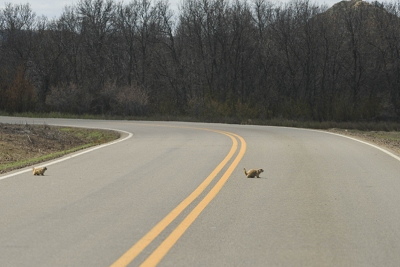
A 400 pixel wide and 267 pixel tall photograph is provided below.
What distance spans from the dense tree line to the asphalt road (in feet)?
108

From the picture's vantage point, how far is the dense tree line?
4694cm

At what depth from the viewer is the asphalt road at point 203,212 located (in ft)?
19.7

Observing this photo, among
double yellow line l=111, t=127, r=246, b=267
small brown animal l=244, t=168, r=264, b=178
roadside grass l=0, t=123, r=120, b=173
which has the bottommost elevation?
roadside grass l=0, t=123, r=120, b=173

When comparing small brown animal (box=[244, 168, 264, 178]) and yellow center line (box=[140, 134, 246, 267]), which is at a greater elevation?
small brown animal (box=[244, 168, 264, 178])

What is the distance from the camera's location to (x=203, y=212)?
8.13 metres

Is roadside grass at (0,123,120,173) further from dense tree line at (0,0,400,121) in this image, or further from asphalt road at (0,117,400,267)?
dense tree line at (0,0,400,121)

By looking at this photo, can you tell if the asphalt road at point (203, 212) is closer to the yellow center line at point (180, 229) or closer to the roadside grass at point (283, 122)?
the yellow center line at point (180, 229)

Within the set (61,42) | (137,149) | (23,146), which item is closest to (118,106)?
(61,42)

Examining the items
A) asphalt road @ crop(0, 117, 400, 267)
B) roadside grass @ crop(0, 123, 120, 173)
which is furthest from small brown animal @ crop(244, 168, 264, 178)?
roadside grass @ crop(0, 123, 120, 173)

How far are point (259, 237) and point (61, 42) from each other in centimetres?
5775

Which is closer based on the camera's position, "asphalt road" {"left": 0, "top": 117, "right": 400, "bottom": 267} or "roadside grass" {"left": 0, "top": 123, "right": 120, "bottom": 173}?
"asphalt road" {"left": 0, "top": 117, "right": 400, "bottom": 267}

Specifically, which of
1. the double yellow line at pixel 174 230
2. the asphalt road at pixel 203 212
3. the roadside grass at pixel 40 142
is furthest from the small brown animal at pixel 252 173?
the roadside grass at pixel 40 142

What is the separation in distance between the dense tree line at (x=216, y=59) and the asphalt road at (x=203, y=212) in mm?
32865

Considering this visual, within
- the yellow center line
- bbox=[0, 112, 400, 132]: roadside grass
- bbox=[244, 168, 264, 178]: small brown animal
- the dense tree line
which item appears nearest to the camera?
the yellow center line
